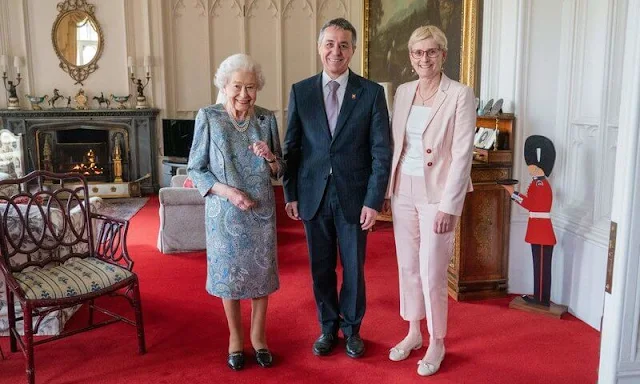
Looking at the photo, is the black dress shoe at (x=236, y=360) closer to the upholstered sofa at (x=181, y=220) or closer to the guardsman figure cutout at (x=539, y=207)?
the guardsman figure cutout at (x=539, y=207)

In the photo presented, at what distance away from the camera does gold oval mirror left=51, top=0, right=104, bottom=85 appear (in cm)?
814

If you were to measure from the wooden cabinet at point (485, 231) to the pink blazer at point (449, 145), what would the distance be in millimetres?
1246

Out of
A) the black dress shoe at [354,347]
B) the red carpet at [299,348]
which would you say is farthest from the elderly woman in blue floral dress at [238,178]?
the black dress shoe at [354,347]

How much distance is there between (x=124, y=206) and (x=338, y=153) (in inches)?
216

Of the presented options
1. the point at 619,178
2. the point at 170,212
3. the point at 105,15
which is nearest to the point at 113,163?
the point at 105,15

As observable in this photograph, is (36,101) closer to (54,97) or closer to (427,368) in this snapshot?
(54,97)

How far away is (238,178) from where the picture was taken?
110 inches

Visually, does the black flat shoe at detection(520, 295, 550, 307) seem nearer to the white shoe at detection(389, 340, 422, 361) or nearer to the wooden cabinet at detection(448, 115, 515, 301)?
the wooden cabinet at detection(448, 115, 515, 301)

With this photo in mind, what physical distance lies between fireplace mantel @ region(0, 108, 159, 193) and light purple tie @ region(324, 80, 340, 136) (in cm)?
593

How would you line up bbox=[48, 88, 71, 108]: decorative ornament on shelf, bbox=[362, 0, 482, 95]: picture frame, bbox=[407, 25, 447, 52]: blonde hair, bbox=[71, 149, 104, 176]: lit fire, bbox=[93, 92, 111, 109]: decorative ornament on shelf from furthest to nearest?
bbox=[71, 149, 104, 176]: lit fire, bbox=[93, 92, 111, 109]: decorative ornament on shelf, bbox=[48, 88, 71, 108]: decorative ornament on shelf, bbox=[362, 0, 482, 95]: picture frame, bbox=[407, 25, 447, 52]: blonde hair

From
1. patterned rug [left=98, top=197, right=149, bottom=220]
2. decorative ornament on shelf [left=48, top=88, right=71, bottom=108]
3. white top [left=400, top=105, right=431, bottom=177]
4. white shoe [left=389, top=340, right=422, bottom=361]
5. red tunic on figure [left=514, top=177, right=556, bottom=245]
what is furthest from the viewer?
decorative ornament on shelf [left=48, top=88, right=71, bottom=108]

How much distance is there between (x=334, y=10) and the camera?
8.91 meters

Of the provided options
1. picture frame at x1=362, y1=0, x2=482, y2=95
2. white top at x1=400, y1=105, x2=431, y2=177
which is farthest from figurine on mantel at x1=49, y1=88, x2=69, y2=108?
white top at x1=400, y1=105, x2=431, y2=177

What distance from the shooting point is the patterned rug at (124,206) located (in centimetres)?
706
